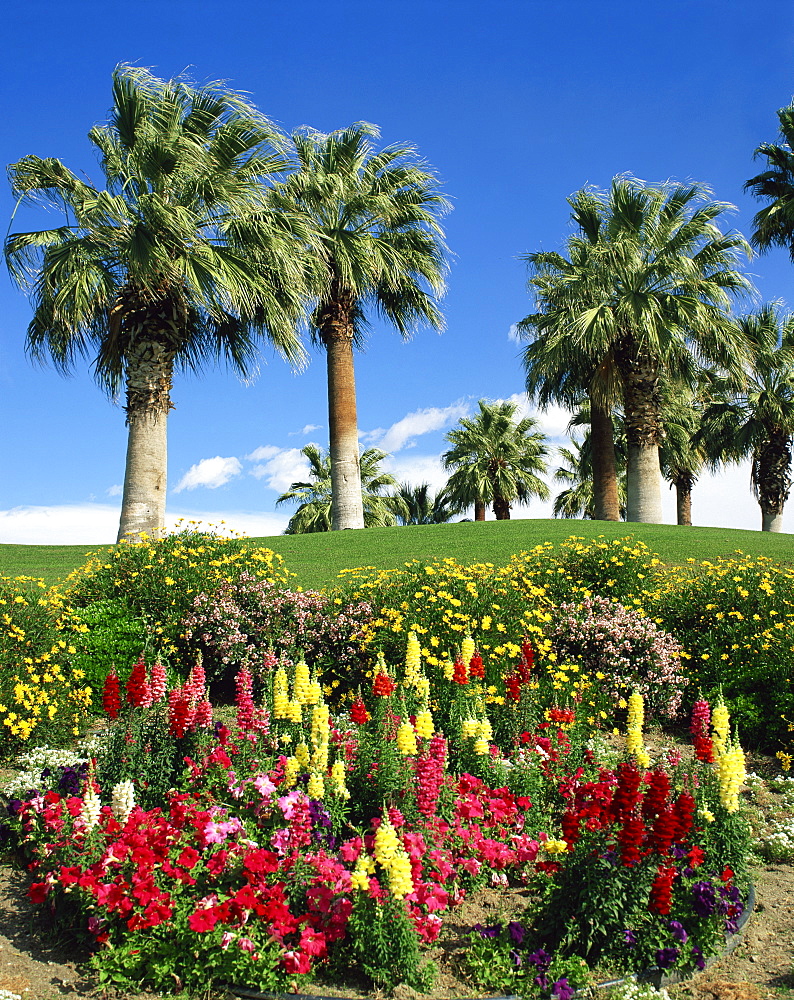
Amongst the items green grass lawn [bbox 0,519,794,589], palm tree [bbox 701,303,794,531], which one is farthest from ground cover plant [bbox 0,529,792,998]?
palm tree [bbox 701,303,794,531]

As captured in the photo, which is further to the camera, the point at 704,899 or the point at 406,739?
the point at 406,739

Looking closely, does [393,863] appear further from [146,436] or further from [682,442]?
[682,442]

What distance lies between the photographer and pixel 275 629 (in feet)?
23.5

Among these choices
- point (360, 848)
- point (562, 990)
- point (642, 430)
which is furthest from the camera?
point (642, 430)

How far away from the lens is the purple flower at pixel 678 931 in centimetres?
313

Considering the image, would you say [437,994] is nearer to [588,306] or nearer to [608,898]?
[608,898]

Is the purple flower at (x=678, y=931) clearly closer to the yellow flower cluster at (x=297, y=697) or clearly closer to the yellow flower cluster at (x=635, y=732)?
the yellow flower cluster at (x=635, y=732)

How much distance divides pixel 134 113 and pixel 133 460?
612 cm

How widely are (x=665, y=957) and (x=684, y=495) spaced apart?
99.7 ft

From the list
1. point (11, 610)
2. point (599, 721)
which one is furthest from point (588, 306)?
point (11, 610)

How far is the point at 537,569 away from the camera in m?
8.35

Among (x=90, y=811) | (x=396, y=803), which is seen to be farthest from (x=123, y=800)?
(x=396, y=803)

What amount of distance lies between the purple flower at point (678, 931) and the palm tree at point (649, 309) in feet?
52.0

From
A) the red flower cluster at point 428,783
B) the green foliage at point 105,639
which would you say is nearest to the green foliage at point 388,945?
the red flower cluster at point 428,783
